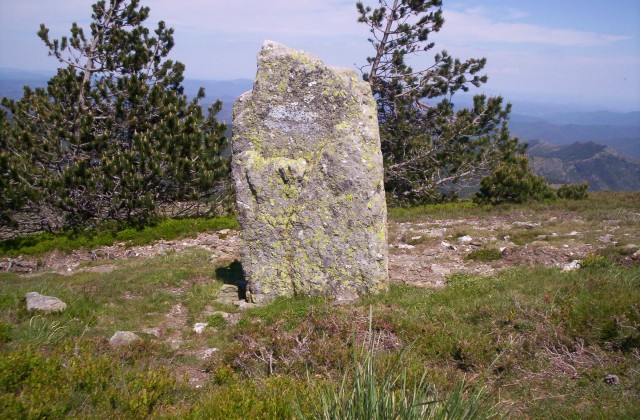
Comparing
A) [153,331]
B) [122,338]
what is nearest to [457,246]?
[153,331]

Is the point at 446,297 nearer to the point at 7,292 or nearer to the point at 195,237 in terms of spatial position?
the point at 7,292

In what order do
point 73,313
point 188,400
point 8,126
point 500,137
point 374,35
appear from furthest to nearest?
point 500,137, point 374,35, point 8,126, point 73,313, point 188,400

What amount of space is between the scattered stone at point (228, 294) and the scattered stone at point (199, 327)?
1.03 metres

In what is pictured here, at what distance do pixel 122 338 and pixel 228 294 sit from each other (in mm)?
2909

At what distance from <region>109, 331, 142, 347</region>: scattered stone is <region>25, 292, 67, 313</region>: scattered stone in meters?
1.82

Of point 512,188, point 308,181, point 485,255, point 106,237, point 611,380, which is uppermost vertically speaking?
point 308,181

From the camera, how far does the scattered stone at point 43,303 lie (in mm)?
8594

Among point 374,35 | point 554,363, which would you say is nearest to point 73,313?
point 554,363

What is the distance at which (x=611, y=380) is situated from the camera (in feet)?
18.5

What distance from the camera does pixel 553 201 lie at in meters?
20.7

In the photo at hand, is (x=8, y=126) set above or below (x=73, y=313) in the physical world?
above

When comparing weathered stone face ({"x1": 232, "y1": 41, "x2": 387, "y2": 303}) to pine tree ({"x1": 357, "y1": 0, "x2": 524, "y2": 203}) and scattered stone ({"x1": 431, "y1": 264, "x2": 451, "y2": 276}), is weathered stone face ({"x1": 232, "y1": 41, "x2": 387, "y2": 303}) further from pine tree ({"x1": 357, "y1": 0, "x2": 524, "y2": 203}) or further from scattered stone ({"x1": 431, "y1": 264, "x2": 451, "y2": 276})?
pine tree ({"x1": 357, "y1": 0, "x2": 524, "y2": 203})

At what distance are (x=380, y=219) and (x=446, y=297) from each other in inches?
73.5

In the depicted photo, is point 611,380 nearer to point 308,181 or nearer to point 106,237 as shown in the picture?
point 308,181
